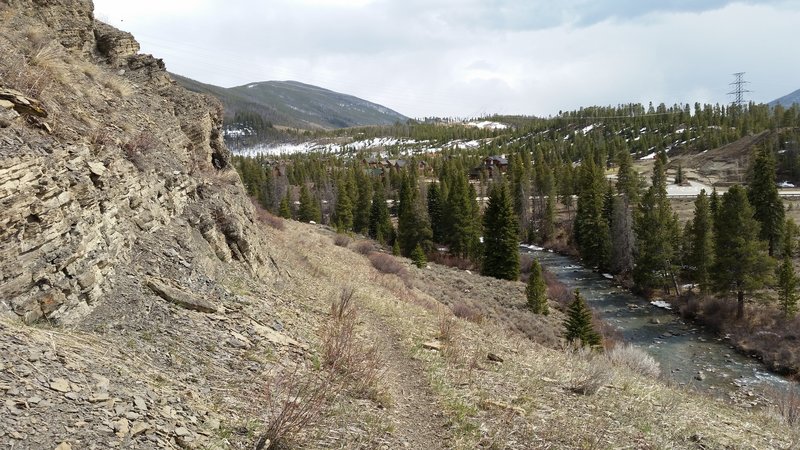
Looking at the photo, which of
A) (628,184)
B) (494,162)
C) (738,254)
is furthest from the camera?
(494,162)

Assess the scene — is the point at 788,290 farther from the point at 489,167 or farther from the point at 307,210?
the point at 489,167

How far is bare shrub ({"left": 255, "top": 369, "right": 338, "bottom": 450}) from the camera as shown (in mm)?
5906

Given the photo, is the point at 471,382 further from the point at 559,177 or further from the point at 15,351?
the point at 559,177

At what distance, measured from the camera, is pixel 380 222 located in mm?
66625

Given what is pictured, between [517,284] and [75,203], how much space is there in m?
35.0

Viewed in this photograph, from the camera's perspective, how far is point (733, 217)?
3641 centimetres

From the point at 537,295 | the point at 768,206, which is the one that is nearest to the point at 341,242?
the point at 537,295

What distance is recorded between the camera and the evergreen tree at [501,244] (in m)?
43.1

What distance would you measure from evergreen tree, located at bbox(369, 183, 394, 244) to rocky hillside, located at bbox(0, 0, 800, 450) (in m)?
46.5

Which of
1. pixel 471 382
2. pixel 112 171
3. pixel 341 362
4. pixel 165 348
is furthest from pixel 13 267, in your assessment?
pixel 471 382

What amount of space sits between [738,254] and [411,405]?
35880 mm

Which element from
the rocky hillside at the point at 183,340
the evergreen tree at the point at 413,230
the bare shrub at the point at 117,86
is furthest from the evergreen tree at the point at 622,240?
the bare shrub at the point at 117,86

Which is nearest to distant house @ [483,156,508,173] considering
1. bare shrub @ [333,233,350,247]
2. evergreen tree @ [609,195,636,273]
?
evergreen tree @ [609,195,636,273]

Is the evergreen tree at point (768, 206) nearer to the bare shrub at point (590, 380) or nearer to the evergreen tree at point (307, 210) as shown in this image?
the bare shrub at point (590, 380)
